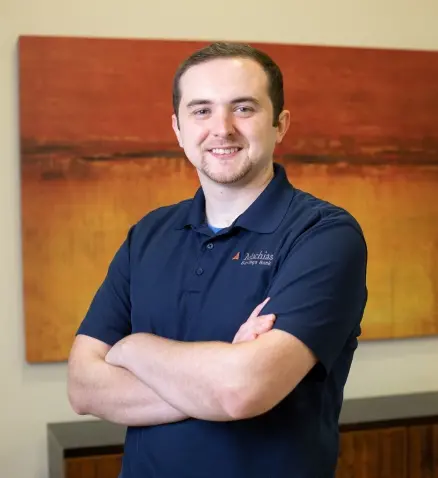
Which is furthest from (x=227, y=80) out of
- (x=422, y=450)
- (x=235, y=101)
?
(x=422, y=450)


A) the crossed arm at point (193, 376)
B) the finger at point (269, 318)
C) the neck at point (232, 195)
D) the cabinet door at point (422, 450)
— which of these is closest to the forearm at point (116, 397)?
the crossed arm at point (193, 376)

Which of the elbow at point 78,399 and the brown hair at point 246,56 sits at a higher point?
the brown hair at point 246,56

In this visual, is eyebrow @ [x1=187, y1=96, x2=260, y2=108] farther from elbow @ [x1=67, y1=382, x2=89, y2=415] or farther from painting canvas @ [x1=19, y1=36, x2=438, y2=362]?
painting canvas @ [x1=19, y1=36, x2=438, y2=362]

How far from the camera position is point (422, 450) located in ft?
8.71

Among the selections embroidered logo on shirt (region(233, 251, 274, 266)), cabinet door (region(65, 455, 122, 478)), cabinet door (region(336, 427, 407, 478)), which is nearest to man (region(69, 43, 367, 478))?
embroidered logo on shirt (region(233, 251, 274, 266))

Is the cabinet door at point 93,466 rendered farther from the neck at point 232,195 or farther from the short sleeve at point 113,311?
the neck at point 232,195

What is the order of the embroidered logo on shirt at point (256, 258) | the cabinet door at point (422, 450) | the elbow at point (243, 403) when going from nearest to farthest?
1. the elbow at point (243, 403)
2. the embroidered logo on shirt at point (256, 258)
3. the cabinet door at point (422, 450)

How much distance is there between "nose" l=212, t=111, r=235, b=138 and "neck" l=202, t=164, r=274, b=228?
12 cm

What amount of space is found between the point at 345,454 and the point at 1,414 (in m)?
1.19

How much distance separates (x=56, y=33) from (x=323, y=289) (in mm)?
1584

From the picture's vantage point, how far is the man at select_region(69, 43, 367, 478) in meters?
1.41

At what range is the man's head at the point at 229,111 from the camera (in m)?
1.58

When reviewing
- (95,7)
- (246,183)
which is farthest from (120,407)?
(95,7)

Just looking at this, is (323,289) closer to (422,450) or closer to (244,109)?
(244,109)
